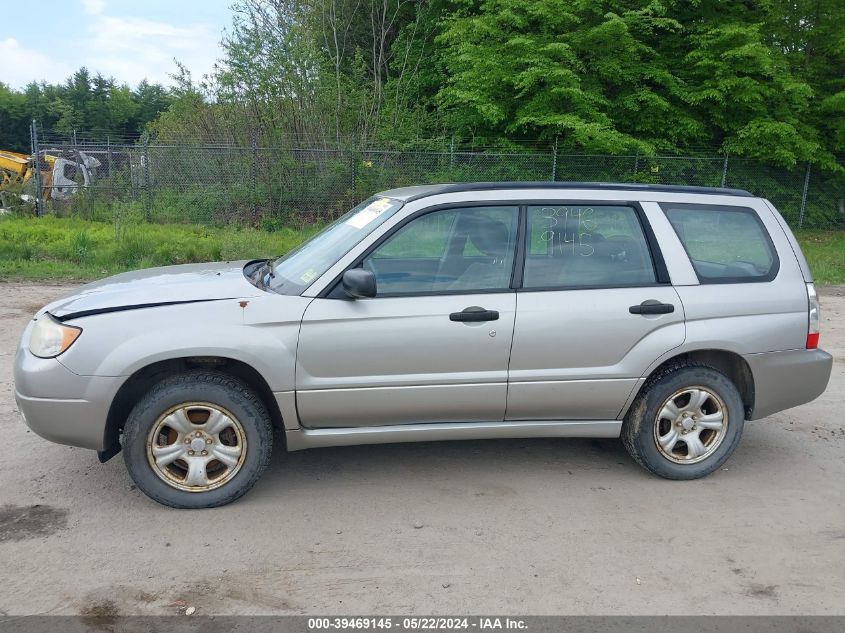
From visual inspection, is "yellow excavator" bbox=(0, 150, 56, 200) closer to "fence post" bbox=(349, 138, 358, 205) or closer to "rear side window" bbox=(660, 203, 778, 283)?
"fence post" bbox=(349, 138, 358, 205)

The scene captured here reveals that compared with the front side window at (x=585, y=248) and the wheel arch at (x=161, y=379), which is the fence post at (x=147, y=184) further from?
the front side window at (x=585, y=248)

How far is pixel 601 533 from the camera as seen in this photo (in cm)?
399

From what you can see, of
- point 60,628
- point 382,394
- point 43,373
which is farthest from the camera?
point 382,394

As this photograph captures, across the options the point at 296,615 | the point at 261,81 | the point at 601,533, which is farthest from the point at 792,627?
the point at 261,81

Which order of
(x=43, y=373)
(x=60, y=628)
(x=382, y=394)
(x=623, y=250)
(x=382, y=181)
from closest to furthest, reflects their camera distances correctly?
(x=60, y=628) → (x=43, y=373) → (x=382, y=394) → (x=623, y=250) → (x=382, y=181)

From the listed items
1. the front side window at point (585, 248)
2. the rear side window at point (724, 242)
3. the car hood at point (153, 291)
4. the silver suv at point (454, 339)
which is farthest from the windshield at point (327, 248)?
the rear side window at point (724, 242)

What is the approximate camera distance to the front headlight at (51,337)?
4000mm

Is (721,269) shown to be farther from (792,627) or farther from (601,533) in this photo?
(792,627)

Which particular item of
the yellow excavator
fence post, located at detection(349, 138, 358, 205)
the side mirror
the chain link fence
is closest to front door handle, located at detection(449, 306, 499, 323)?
the side mirror

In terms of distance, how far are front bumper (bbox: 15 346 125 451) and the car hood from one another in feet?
1.07

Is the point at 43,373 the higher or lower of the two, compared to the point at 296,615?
higher

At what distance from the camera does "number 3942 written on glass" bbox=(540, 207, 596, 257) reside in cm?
461

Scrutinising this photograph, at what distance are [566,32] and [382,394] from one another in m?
16.7

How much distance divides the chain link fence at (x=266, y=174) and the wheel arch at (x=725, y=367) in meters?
13.0
